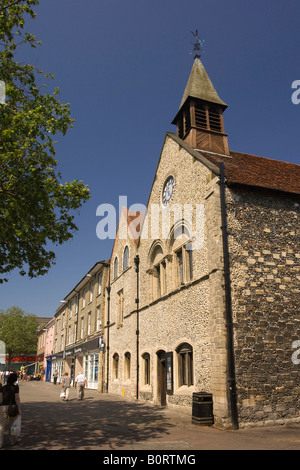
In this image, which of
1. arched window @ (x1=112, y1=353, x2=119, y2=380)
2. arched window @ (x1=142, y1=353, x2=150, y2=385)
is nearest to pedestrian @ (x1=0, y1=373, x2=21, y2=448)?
arched window @ (x1=142, y1=353, x2=150, y2=385)

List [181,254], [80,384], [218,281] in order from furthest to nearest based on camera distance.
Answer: [80,384] → [181,254] → [218,281]

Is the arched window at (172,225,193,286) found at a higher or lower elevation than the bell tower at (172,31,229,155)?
lower

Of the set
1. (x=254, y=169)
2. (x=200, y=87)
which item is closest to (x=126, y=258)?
(x=254, y=169)

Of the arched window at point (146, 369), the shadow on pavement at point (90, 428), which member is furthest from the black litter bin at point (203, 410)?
the arched window at point (146, 369)

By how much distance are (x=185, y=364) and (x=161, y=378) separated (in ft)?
10.0

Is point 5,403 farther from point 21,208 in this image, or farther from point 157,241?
point 157,241

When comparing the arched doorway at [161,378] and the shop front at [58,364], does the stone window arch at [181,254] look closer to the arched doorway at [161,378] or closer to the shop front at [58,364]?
the arched doorway at [161,378]

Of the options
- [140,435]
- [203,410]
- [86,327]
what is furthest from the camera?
[86,327]

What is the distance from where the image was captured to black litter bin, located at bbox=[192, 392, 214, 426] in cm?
1023

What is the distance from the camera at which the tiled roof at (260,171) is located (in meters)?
12.8

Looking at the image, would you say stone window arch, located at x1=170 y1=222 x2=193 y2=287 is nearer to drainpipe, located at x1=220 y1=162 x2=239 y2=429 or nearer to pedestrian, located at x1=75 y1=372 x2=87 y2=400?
drainpipe, located at x1=220 y1=162 x2=239 y2=429

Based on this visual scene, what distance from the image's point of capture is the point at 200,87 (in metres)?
19.6

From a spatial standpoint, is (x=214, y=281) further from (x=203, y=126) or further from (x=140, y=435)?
(x=203, y=126)
